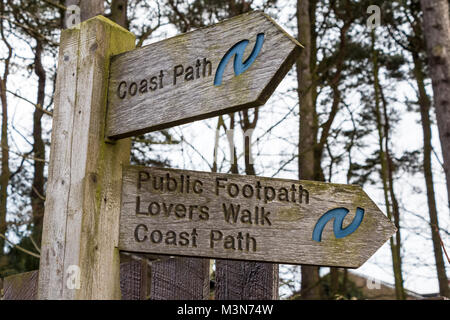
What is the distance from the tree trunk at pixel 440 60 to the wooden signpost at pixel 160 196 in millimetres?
3867

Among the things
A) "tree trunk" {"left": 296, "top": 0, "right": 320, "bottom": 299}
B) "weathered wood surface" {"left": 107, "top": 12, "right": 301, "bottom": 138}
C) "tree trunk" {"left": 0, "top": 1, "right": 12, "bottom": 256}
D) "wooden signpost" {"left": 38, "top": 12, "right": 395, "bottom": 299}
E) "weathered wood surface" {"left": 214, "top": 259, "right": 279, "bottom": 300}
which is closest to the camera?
"weathered wood surface" {"left": 107, "top": 12, "right": 301, "bottom": 138}

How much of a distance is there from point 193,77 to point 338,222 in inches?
25.4

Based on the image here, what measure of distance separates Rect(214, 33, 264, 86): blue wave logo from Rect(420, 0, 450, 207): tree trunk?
4.19 m

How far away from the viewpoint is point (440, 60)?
5.70m

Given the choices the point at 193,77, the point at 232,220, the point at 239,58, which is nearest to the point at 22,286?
the point at 232,220

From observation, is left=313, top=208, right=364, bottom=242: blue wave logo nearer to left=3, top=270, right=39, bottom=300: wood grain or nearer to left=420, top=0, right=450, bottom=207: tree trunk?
left=3, top=270, right=39, bottom=300: wood grain

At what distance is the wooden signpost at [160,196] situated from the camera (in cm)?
180

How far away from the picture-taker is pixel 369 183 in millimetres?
12008

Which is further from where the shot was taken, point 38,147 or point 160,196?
point 38,147

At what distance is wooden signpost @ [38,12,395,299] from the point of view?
1797mm

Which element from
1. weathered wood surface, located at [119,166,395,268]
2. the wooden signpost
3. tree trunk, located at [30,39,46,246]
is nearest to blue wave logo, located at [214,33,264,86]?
the wooden signpost

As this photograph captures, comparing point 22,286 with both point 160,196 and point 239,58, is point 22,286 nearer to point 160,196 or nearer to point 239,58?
point 160,196
